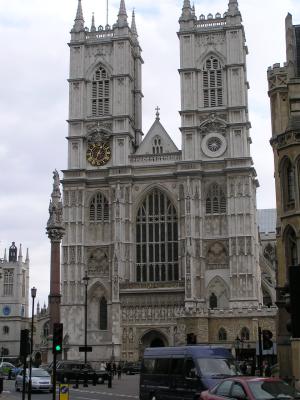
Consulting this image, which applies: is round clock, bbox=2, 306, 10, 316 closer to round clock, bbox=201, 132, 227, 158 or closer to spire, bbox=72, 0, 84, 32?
spire, bbox=72, 0, 84, 32

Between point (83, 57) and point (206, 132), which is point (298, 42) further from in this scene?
point (83, 57)

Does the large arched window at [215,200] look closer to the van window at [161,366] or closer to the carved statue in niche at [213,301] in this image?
the carved statue in niche at [213,301]

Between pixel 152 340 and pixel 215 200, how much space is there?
1383cm

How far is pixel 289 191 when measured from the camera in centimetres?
2786

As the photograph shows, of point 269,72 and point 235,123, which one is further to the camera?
point 235,123

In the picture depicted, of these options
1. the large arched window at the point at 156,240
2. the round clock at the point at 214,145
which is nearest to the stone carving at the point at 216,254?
the large arched window at the point at 156,240

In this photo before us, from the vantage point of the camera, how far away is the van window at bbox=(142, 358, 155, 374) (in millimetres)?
22783

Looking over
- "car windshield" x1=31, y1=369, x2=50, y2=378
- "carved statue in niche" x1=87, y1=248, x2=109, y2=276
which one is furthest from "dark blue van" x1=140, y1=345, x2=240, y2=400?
"carved statue in niche" x1=87, y1=248, x2=109, y2=276

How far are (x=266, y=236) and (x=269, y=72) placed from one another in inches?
2543

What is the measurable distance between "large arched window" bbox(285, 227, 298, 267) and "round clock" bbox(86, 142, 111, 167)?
136ft

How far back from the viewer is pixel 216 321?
57781 millimetres

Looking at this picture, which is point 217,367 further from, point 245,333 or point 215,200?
point 215,200

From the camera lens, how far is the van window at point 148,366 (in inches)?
897

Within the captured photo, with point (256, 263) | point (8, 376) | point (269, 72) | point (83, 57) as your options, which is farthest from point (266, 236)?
point (269, 72)
